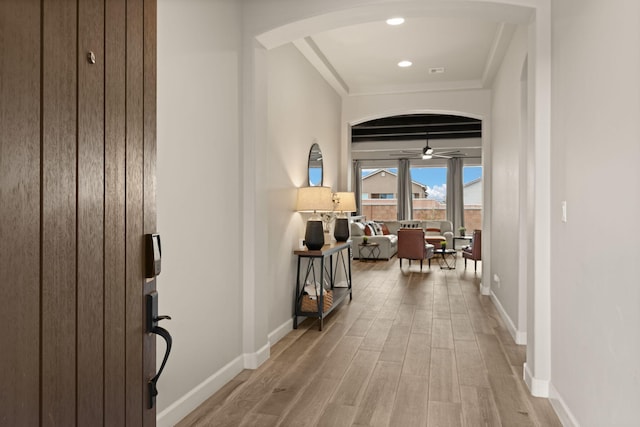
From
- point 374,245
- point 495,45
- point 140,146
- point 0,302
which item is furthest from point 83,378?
point 374,245

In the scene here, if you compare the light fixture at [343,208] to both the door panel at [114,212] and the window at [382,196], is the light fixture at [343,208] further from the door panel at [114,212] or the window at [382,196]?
the window at [382,196]

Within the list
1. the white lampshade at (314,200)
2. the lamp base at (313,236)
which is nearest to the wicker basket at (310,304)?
the lamp base at (313,236)

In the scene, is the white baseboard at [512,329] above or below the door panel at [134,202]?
below

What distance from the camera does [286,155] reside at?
4.34 metres

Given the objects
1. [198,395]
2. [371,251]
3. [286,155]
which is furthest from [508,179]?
[371,251]

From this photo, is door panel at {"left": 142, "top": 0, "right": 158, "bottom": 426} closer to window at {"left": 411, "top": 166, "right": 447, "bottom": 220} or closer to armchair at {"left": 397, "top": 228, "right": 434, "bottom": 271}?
armchair at {"left": 397, "top": 228, "right": 434, "bottom": 271}

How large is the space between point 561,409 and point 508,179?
8.72 ft

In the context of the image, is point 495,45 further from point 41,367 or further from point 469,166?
point 469,166

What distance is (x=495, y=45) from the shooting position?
15.4 ft

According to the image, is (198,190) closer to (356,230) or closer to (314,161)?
(314,161)

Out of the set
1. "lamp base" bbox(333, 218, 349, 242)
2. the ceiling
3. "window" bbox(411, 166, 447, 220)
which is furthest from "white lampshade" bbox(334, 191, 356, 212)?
"window" bbox(411, 166, 447, 220)

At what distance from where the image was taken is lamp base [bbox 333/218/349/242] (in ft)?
18.7

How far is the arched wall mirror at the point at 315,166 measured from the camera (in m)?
5.11

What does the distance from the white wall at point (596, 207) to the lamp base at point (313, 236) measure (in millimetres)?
2305
